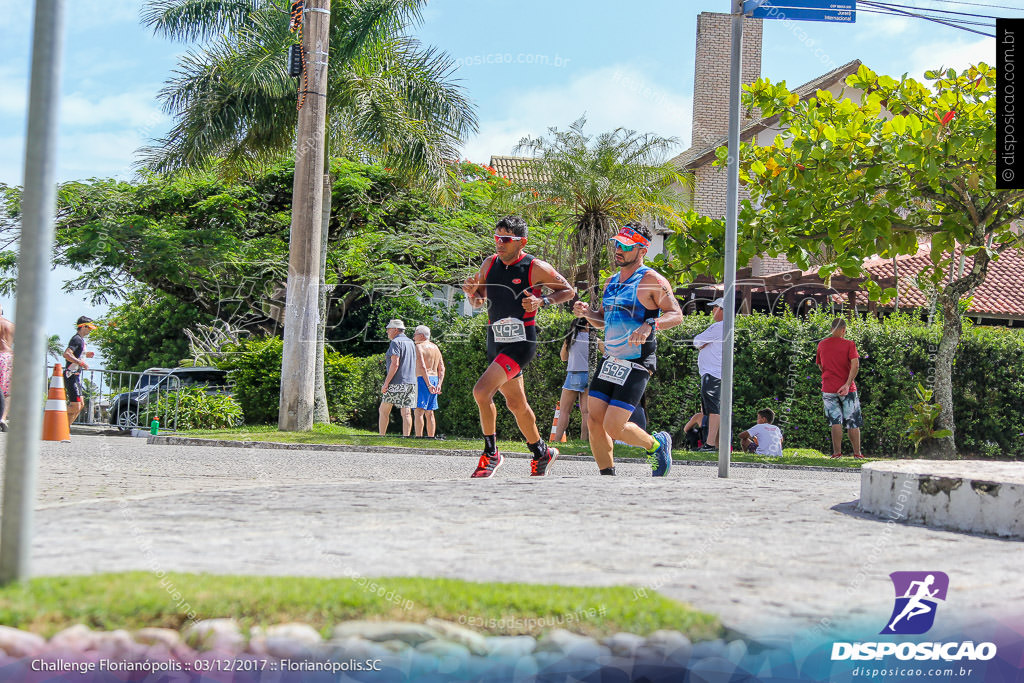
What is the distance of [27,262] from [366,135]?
1692 cm

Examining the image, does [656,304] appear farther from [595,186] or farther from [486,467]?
[595,186]

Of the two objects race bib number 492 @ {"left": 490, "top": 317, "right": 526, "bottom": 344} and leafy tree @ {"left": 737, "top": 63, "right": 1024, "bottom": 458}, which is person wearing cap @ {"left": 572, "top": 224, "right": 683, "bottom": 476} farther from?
leafy tree @ {"left": 737, "top": 63, "right": 1024, "bottom": 458}

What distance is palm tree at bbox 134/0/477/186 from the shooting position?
63.3 feet

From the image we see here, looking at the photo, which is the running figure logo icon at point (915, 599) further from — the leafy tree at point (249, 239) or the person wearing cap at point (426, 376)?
the leafy tree at point (249, 239)

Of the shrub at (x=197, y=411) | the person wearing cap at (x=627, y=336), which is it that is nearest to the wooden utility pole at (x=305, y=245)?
the shrub at (x=197, y=411)

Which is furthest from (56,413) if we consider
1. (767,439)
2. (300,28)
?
(767,439)

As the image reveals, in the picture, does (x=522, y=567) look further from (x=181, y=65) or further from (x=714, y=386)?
(x=181, y=65)

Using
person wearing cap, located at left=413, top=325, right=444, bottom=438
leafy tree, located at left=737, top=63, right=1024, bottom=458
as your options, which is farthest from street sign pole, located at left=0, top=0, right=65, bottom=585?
person wearing cap, located at left=413, top=325, right=444, bottom=438

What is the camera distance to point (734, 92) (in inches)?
364

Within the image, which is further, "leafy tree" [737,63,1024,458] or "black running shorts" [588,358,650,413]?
"leafy tree" [737,63,1024,458]

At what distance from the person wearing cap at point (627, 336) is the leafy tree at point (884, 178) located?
5.98 m

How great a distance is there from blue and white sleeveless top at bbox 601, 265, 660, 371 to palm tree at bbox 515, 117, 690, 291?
33.5ft

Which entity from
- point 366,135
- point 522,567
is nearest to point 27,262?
point 522,567

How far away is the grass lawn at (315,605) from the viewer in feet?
9.81
